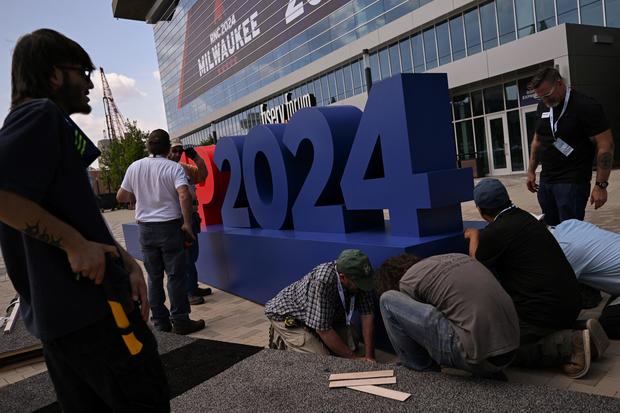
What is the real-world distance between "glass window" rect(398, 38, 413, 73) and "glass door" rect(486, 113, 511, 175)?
17.2ft

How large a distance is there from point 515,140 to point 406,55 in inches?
293

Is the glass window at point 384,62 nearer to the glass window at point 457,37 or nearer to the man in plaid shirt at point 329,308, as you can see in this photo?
the glass window at point 457,37

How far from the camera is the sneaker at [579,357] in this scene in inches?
112

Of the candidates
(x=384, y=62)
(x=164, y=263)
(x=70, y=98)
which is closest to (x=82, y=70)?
(x=70, y=98)

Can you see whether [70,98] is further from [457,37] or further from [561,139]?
[457,37]

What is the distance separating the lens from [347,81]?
2738 cm

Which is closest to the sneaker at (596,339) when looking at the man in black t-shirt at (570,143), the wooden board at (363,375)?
the wooden board at (363,375)

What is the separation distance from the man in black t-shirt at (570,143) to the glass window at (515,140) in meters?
15.6

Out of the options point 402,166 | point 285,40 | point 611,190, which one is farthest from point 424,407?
point 285,40

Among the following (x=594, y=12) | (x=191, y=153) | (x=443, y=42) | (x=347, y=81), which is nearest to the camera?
(x=191, y=153)

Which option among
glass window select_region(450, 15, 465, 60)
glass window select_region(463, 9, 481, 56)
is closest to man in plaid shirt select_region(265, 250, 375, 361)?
glass window select_region(463, 9, 481, 56)

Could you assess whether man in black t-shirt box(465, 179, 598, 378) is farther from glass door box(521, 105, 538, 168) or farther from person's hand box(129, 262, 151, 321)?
glass door box(521, 105, 538, 168)

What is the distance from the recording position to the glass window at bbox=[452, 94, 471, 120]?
818 inches

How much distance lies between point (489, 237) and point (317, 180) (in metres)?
2.16
